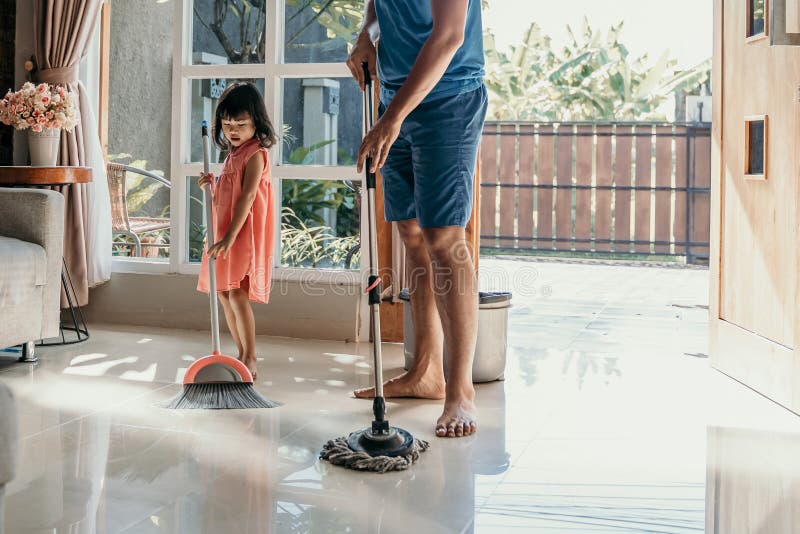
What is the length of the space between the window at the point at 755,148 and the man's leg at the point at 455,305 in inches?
44.2

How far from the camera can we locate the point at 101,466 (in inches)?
88.0

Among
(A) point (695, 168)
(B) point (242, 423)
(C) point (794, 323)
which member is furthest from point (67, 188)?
(A) point (695, 168)

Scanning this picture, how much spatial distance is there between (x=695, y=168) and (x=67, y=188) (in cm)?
591

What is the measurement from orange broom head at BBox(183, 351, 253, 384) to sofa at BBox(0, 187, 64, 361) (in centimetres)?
82

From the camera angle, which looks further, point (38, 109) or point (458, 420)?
point (38, 109)

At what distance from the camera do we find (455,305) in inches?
105

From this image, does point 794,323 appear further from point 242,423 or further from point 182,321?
point 182,321

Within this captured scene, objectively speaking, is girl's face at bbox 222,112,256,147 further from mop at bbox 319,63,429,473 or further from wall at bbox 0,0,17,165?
wall at bbox 0,0,17,165

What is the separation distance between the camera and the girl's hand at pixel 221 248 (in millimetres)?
3092

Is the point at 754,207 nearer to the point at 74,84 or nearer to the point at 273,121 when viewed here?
the point at 273,121

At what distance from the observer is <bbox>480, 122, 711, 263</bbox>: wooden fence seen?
8.49 m

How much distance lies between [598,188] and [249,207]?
19.6 feet

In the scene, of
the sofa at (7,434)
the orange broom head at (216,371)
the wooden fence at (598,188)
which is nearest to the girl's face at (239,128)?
the orange broom head at (216,371)

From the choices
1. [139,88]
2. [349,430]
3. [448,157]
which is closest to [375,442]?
[349,430]
